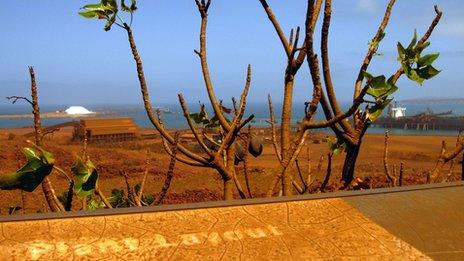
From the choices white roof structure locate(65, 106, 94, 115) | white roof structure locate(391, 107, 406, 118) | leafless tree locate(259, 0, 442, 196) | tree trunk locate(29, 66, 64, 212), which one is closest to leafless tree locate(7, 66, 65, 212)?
tree trunk locate(29, 66, 64, 212)

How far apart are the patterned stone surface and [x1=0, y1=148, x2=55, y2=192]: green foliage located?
0.32 meters

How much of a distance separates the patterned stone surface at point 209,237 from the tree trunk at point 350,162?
95 cm

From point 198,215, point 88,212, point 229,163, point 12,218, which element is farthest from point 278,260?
point 229,163

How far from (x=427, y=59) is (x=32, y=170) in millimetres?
2143

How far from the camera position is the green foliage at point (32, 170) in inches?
84.1

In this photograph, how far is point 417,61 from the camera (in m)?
2.51

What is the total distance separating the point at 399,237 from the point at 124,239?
1.17 m

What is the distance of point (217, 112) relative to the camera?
3236 mm

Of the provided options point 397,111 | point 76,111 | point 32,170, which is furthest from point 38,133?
point 76,111

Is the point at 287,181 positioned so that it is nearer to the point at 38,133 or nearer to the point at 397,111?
the point at 38,133

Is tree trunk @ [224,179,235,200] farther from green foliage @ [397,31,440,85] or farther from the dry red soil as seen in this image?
the dry red soil

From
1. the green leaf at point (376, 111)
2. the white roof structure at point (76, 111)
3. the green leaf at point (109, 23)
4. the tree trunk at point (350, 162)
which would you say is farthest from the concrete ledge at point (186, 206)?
the white roof structure at point (76, 111)

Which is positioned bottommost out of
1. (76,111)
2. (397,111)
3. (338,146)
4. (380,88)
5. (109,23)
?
(76,111)

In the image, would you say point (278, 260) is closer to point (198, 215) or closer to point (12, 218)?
point (198, 215)
